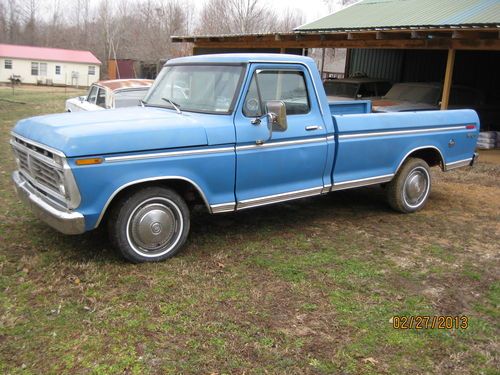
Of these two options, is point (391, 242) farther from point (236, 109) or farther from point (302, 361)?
point (302, 361)

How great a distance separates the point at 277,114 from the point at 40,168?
223 centimetres

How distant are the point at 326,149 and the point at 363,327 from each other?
232 centimetres

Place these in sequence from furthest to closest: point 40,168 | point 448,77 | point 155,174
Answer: point 448,77
point 40,168
point 155,174

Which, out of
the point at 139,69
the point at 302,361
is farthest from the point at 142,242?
the point at 139,69

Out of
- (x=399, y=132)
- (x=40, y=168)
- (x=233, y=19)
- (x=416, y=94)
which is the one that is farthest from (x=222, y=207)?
(x=233, y=19)

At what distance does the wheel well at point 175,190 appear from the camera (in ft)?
14.6

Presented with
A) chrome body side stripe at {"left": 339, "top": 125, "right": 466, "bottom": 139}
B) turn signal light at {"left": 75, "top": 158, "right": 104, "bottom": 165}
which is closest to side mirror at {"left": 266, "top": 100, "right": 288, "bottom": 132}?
chrome body side stripe at {"left": 339, "top": 125, "right": 466, "bottom": 139}

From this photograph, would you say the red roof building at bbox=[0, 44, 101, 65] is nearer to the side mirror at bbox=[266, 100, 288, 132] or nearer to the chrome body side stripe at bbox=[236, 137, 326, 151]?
the chrome body side stripe at bbox=[236, 137, 326, 151]

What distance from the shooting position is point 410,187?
21.7ft

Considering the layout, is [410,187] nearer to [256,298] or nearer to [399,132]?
[399,132]

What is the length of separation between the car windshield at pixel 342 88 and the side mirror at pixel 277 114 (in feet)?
36.0

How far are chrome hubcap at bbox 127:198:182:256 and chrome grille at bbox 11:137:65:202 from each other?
2.17ft

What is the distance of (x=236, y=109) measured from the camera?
16.1ft

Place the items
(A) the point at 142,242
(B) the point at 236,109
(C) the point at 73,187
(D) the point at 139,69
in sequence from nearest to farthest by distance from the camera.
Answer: (C) the point at 73,187, (A) the point at 142,242, (B) the point at 236,109, (D) the point at 139,69
